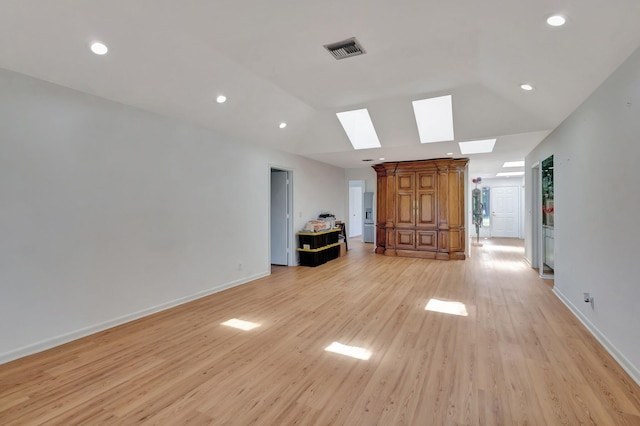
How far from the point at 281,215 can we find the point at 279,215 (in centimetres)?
5

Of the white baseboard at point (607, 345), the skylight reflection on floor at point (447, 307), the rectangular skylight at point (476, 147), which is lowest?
the skylight reflection on floor at point (447, 307)

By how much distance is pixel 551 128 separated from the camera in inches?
175

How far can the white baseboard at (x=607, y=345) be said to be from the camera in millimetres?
2307

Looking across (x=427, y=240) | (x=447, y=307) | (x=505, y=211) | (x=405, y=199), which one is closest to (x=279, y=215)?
(x=405, y=199)

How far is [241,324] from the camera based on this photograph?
348cm

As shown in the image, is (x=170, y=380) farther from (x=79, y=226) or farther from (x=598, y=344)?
(x=598, y=344)

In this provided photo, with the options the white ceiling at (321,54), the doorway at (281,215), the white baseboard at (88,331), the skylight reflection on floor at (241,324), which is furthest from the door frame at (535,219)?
the white baseboard at (88,331)

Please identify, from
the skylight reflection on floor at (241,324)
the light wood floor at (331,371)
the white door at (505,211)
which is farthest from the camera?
the white door at (505,211)

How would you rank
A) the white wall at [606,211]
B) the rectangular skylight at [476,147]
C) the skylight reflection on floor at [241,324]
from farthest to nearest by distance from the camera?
the rectangular skylight at [476,147], the skylight reflection on floor at [241,324], the white wall at [606,211]

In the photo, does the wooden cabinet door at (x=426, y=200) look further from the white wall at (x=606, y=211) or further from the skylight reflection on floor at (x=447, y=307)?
the skylight reflection on floor at (x=447, y=307)

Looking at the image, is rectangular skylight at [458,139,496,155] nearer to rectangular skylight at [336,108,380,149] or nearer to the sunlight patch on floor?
rectangular skylight at [336,108,380,149]

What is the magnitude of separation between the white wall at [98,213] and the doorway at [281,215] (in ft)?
5.60

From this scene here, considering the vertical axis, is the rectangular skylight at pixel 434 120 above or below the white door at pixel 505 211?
above

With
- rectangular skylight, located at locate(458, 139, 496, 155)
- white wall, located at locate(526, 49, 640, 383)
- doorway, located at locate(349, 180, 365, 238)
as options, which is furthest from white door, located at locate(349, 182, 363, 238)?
white wall, located at locate(526, 49, 640, 383)
